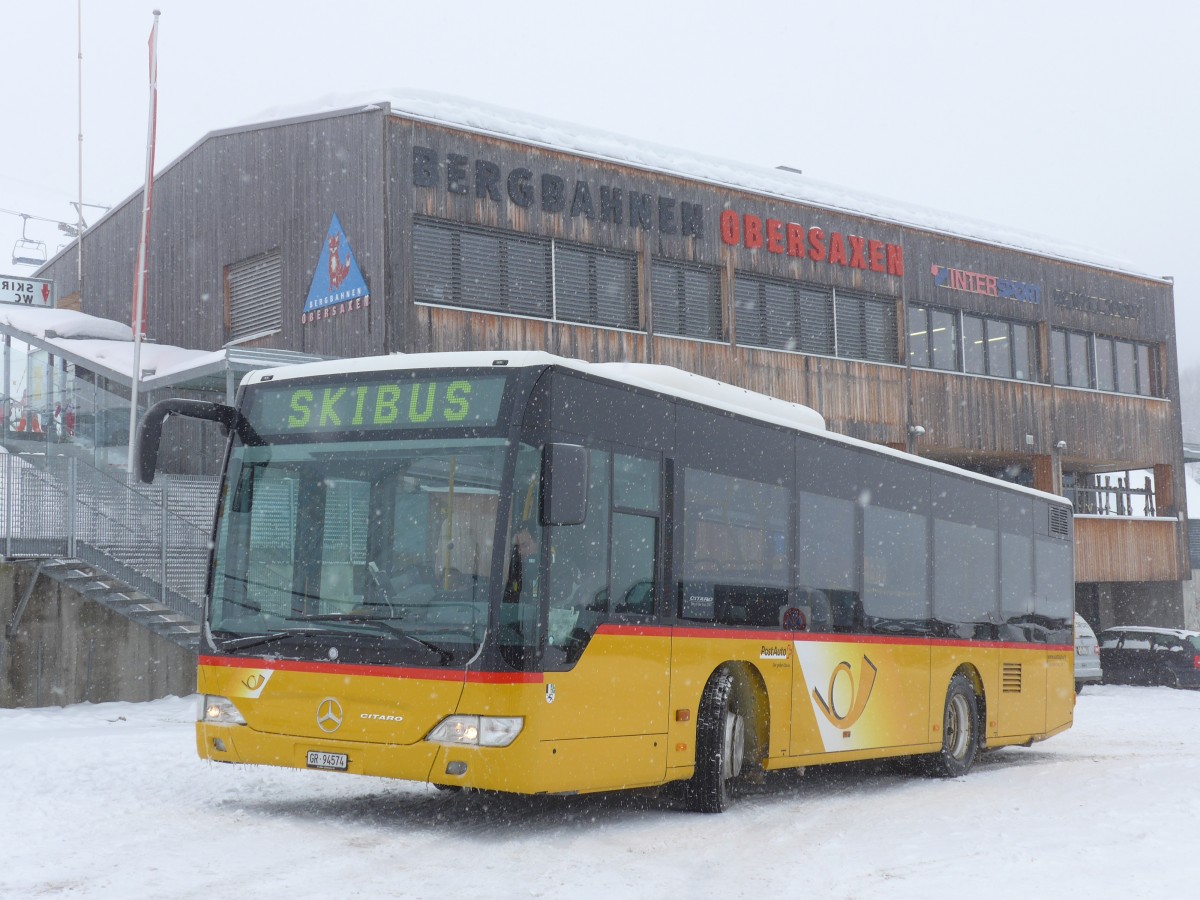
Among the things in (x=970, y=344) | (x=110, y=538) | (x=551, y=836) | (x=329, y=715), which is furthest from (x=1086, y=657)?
(x=329, y=715)

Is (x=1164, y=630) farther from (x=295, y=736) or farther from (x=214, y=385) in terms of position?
(x=295, y=736)

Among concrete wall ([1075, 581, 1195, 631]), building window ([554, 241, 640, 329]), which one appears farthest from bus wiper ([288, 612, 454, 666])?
concrete wall ([1075, 581, 1195, 631])

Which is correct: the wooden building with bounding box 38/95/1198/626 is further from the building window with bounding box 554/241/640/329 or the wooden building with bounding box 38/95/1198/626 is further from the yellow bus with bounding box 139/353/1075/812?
the yellow bus with bounding box 139/353/1075/812

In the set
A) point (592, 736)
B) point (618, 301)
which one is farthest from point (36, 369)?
point (592, 736)

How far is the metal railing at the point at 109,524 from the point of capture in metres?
18.9

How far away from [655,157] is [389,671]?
20.6 metres

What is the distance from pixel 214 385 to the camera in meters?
24.3

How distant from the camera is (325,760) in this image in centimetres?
948

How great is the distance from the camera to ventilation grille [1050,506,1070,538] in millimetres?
18156

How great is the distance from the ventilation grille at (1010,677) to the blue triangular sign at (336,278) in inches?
463

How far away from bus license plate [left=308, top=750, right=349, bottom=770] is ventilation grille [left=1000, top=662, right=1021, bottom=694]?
9.31 m

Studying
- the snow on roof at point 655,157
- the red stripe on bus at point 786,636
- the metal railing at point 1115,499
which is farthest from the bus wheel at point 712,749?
the metal railing at point 1115,499

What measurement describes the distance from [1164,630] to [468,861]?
26571mm

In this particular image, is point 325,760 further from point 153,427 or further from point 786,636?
point 786,636
